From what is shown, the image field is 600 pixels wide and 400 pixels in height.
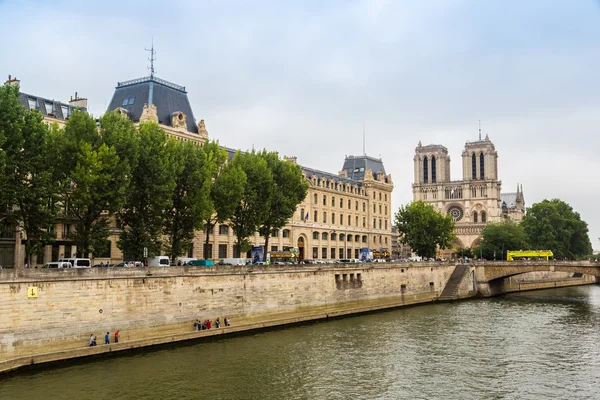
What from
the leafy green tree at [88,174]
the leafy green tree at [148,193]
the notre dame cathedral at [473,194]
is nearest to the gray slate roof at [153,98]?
the leafy green tree at [148,193]

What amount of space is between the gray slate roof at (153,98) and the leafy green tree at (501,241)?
9407cm

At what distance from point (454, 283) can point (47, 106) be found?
63.2 meters

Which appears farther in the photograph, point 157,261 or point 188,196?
point 188,196

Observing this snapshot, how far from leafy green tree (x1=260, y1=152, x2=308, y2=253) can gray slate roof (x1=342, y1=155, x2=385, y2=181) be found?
149 ft

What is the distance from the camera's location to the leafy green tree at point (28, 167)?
1845 inches

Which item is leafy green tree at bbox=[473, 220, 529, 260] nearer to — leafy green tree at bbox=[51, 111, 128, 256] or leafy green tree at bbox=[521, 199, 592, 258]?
leafy green tree at bbox=[521, 199, 592, 258]

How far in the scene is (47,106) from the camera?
65812 mm

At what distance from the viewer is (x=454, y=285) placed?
93.9m

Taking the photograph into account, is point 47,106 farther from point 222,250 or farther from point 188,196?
point 222,250

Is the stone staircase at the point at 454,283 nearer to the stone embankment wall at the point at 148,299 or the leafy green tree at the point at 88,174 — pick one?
the stone embankment wall at the point at 148,299

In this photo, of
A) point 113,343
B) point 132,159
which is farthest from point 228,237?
point 113,343

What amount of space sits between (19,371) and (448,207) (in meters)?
173

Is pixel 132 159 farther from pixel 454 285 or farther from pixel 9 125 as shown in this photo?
pixel 454 285

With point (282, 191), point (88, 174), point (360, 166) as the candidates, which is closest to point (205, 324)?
point (88, 174)
